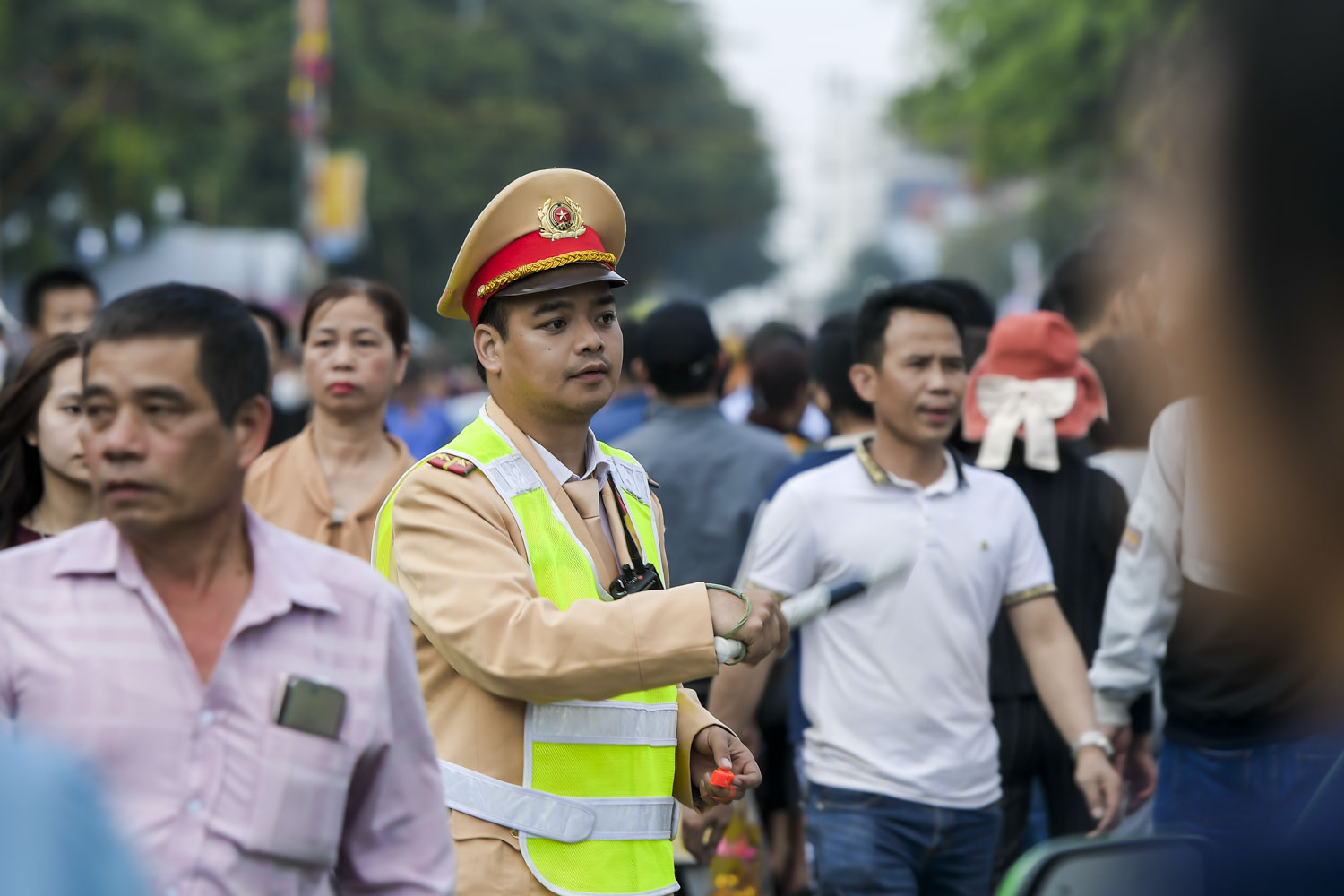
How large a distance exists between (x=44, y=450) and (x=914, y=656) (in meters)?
2.48

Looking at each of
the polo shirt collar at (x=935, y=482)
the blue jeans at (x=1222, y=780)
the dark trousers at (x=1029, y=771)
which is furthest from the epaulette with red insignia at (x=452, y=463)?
the dark trousers at (x=1029, y=771)

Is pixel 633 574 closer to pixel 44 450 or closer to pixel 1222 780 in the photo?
pixel 44 450

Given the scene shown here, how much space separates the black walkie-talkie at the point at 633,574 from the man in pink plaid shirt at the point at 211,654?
0.88m

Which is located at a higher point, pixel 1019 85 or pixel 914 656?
pixel 1019 85

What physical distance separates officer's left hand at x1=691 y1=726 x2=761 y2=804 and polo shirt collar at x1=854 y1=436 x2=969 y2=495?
1.68 m

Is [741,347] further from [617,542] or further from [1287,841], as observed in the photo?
[1287,841]

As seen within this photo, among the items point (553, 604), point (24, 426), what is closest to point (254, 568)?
point (553, 604)

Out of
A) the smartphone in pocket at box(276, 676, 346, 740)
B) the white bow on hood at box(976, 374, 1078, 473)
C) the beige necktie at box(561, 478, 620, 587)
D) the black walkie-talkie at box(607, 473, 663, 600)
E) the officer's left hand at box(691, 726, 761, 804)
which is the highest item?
the white bow on hood at box(976, 374, 1078, 473)

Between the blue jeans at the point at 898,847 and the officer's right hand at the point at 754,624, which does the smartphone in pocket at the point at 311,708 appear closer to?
the officer's right hand at the point at 754,624

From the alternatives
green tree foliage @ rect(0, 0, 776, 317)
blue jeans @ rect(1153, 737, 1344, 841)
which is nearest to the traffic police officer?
blue jeans @ rect(1153, 737, 1344, 841)

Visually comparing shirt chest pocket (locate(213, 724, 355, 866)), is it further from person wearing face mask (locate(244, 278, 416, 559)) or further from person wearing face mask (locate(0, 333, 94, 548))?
person wearing face mask (locate(244, 278, 416, 559))

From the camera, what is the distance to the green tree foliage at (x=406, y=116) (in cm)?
2992

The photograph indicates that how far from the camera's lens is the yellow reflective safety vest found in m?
3.16

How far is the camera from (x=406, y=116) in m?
49.6
